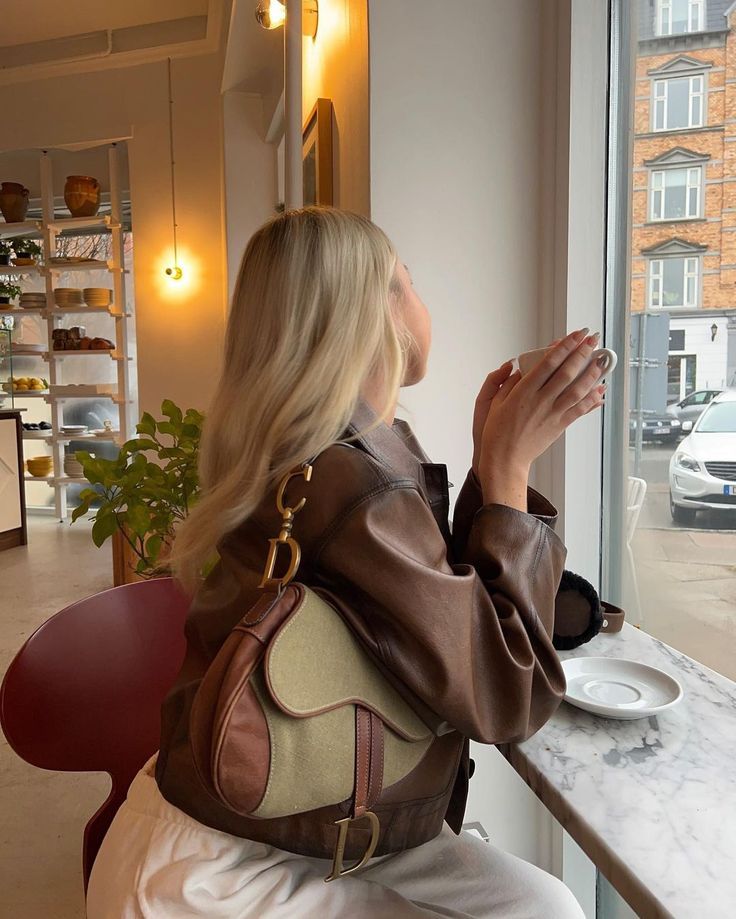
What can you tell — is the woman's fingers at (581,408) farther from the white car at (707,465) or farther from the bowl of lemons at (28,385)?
the bowl of lemons at (28,385)

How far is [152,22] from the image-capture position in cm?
577

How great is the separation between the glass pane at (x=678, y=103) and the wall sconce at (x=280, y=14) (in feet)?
4.09

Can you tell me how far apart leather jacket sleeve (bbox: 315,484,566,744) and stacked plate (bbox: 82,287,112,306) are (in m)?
6.12

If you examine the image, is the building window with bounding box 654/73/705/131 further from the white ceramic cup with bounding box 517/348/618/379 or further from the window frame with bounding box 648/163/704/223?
the white ceramic cup with bounding box 517/348/618/379

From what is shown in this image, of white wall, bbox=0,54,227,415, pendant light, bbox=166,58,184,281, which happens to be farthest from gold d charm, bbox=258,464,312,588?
A: pendant light, bbox=166,58,184,281

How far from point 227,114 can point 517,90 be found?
13.0ft

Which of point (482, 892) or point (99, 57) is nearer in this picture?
point (482, 892)

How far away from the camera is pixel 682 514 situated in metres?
1.34

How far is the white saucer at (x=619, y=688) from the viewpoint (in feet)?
3.06

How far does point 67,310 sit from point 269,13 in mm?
4730

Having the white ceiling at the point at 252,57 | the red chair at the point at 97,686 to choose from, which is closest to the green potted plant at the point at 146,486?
the red chair at the point at 97,686

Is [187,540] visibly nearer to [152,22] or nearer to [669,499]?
[669,499]

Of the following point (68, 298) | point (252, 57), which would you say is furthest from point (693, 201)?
point (68, 298)

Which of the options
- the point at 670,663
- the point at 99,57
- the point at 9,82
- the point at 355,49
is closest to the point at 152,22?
the point at 99,57
